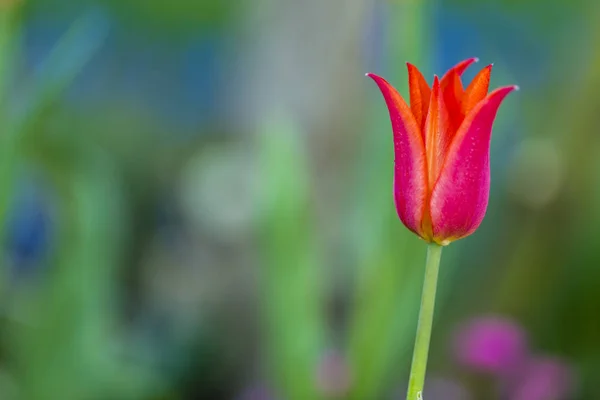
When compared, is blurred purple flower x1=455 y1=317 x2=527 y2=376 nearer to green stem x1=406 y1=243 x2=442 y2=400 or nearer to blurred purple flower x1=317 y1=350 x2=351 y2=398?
blurred purple flower x1=317 y1=350 x2=351 y2=398

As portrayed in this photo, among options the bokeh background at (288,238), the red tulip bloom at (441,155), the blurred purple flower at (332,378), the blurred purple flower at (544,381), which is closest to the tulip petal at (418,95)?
the red tulip bloom at (441,155)

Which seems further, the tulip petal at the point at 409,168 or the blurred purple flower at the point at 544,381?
the blurred purple flower at the point at 544,381

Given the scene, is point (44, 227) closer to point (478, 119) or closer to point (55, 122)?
point (55, 122)

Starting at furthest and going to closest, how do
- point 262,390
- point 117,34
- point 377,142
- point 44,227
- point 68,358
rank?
point 117,34 → point 44,227 → point 262,390 → point 68,358 → point 377,142

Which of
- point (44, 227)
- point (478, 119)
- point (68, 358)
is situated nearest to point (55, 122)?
point (44, 227)

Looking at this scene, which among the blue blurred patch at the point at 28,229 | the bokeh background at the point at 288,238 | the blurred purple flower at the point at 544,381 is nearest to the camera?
the bokeh background at the point at 288,238

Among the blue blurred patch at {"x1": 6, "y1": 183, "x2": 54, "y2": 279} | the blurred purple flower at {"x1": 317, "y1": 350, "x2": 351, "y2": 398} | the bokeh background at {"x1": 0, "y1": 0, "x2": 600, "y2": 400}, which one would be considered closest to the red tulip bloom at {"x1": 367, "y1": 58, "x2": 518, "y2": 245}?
the bokeh background at {"x1": 0, "y1": 0, "x2": 600, "y2": 400}

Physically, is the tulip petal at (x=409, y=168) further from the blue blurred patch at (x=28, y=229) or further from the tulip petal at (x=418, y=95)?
the blue blurred patch at (x=28, y=229)
